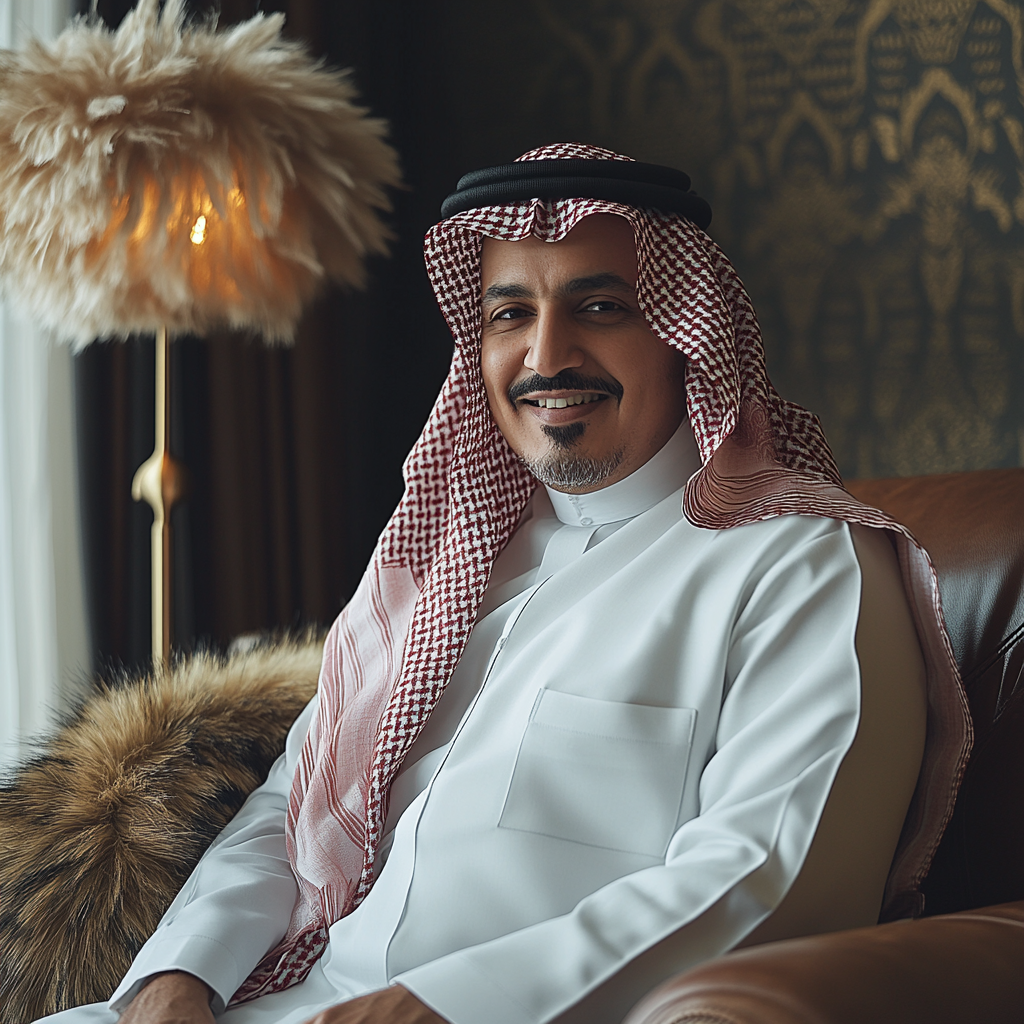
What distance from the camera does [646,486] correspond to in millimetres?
1433

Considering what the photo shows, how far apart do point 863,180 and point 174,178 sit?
1.68 meters

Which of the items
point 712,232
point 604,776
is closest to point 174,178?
point 604,776

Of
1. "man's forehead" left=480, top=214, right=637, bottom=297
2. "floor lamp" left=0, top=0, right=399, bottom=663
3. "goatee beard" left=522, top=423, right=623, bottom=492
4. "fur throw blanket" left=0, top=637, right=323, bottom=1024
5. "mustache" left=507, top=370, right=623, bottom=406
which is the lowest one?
"fur throw blanket" left=0, top=637, right=323, bottom=1024

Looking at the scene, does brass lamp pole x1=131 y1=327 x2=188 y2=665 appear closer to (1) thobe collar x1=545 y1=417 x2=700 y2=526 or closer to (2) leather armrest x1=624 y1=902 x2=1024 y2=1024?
(1) thobe collar x1=545 y1=417 x2=700 y2=526

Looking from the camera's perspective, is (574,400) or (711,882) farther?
(574,400)

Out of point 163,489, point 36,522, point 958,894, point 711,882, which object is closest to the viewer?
point 711,882

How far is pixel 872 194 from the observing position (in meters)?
2.69

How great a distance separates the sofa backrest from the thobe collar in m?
0.32

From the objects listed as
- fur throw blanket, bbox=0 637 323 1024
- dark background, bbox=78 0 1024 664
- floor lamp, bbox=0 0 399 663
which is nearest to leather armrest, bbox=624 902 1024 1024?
fur throw blanket, bbox=0 637 323 1024

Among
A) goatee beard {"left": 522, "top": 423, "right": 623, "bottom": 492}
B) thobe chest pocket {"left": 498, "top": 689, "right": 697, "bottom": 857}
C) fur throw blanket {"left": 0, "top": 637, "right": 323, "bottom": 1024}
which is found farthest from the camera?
goatee beard {"left": 522, "top": 423, "right": 623, "bottom": 492}

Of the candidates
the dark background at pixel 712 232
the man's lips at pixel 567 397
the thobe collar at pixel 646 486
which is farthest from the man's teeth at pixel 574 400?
the dark background at pixel 712 232

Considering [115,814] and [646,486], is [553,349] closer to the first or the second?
[646,486]

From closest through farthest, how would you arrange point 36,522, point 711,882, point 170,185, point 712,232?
point 711,882 → point 170,185 → point 36,522 → point 712,232

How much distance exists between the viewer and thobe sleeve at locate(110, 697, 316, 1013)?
1.23 metres
